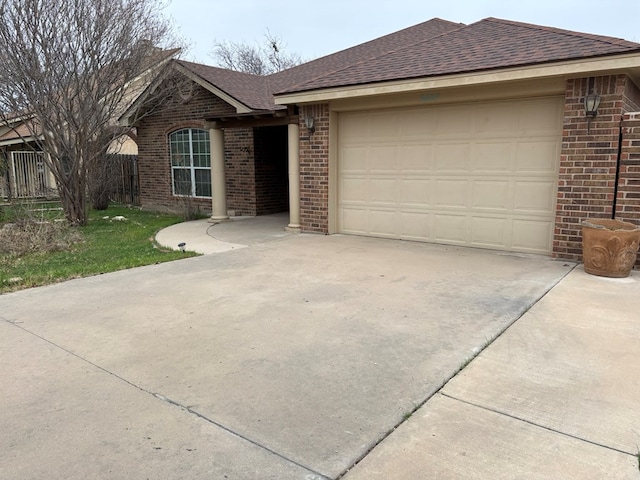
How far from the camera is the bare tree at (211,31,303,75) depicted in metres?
39.2

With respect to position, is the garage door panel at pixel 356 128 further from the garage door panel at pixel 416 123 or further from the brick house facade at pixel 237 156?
the brick house facade at pixel 237 156

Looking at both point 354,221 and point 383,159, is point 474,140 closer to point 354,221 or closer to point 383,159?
point 383,159

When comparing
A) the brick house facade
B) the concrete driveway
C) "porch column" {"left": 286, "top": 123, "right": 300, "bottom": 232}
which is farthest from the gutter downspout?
the brick house facade

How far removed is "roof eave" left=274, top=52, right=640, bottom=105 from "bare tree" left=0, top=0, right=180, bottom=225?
15.8ft

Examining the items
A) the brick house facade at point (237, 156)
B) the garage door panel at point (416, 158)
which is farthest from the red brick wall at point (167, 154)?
the garage door panel at point (416, 158)

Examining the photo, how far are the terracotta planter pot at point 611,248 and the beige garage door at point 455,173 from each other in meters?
1.07

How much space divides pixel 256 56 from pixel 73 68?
31.2 metres

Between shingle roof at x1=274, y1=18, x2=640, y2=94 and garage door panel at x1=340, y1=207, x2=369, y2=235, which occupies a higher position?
shingle roof at x1=274, y1=18, x2=640, y2=94

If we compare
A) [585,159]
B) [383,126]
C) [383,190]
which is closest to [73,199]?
[383,190]

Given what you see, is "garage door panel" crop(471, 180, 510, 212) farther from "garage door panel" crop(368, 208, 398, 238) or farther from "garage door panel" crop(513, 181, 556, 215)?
"garage door panel" crop(368, 208, 398, 238)

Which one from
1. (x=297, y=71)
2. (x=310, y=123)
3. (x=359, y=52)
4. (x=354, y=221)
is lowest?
(x=354, y=221)

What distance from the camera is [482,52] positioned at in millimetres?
7844

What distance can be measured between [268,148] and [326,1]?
1992 centimetres

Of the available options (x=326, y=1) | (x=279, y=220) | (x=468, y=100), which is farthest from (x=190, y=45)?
(x=326, y=1)
